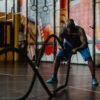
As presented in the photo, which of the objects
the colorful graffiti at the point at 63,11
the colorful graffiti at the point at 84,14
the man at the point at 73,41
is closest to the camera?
the man at the point at 73,41

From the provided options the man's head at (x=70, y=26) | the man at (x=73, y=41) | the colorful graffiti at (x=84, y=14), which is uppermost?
the colorful graffiti at (x=84, y=14)

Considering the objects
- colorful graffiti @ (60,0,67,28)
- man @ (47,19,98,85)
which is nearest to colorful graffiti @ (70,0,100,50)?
colorful graffiti @ (60,0,67,28)

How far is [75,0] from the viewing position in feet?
68.4

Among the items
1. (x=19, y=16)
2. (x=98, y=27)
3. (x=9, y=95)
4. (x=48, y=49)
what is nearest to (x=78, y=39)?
(x=9, y=95)

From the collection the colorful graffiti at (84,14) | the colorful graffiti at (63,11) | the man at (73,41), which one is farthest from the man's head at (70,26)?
the colorful graffiti at (63,11)

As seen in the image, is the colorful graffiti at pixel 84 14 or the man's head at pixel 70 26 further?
the colorful graffiti at pixel 84 14

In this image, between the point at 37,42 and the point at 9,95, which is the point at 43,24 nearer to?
the point at 37,42

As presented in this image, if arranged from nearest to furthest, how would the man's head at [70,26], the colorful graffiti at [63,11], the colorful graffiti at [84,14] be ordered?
1. the man's head at [70,26]
2. the colorful graffiti at [84,14]
3. the colorful graffiti at [63,11]

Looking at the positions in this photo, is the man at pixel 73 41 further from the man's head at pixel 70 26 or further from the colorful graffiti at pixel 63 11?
the colorful graffiti at pixel 63 11

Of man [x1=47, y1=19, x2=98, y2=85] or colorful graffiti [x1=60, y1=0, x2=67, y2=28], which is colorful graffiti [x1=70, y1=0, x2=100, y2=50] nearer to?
colorful graffiti [x1=60, y1=0, x2=67, y2=28]

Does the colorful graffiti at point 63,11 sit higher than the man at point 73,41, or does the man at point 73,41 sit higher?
the colorful graffiti at point 63,11

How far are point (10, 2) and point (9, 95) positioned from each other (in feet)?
55.4

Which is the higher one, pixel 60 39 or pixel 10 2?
pixel 10 2

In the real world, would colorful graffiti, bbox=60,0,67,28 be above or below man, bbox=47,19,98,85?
above
